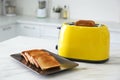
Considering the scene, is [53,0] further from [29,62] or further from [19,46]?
[29,62]

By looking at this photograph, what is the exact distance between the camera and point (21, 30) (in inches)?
123

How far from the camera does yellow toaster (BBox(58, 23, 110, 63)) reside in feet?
3.88

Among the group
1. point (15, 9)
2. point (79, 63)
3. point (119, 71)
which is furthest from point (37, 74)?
point (15, 9)

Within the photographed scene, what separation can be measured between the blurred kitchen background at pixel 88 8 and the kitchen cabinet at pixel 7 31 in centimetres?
66

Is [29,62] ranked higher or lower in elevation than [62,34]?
lower

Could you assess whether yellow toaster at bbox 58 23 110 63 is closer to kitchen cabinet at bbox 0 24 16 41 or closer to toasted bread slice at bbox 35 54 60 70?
toasted bread slice at bbox 35 54 60 70

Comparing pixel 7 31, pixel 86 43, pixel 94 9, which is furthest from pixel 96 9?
pixel 86 43

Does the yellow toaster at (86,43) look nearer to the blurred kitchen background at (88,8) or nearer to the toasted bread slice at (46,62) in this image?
the toasted bread slice at (46,62)

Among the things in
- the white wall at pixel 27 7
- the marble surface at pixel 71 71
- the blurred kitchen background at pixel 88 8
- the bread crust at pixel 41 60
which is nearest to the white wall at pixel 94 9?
the blurred kitchen background at pixel 88 8

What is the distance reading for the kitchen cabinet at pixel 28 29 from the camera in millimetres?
3042

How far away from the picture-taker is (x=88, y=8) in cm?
326

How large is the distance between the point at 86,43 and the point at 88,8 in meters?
2.15

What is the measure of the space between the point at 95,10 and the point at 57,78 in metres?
2.37

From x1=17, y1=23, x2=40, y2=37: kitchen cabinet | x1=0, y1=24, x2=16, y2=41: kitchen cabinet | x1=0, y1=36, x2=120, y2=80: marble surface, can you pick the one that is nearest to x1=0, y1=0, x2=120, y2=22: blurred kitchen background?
x1=17, y1=23, x2=40, y2=37: kitchen cabinet
